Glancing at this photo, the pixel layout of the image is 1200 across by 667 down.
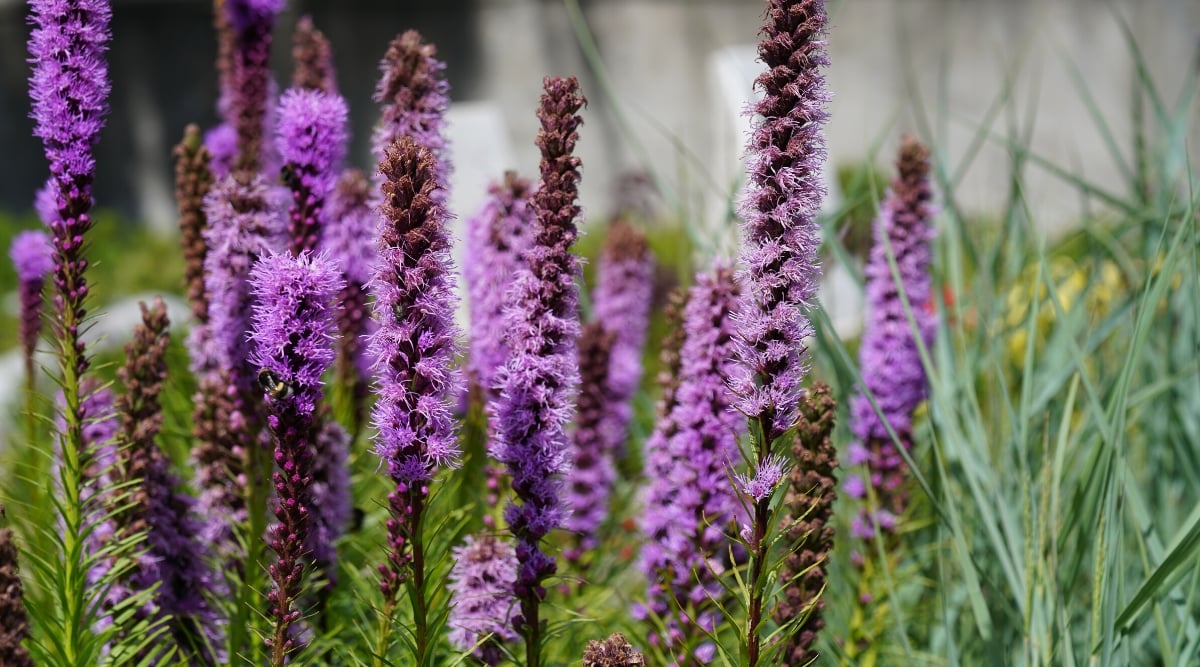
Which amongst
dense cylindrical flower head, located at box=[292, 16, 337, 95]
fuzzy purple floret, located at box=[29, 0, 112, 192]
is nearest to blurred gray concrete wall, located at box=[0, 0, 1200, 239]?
dense cylindrical flower head, located at box=[292, 16, 337, 95]

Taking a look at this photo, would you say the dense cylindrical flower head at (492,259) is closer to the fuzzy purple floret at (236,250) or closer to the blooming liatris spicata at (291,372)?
the fuzzy purple floret at (236,250)

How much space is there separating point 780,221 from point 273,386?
0.77 metres

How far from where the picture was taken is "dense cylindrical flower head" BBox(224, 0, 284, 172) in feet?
9.72

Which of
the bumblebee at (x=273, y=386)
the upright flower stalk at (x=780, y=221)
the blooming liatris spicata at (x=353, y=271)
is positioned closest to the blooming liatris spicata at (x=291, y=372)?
the bumblebee at (x=273, y=386)

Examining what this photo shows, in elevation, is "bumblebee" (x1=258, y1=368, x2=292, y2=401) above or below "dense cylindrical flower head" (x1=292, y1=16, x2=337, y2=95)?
below

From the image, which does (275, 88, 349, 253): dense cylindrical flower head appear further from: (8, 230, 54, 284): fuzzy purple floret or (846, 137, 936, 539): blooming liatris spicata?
(846, 137, 936, 539): blooming liatris spicata

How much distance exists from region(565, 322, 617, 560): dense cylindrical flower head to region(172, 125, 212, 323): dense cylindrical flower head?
0.96 m

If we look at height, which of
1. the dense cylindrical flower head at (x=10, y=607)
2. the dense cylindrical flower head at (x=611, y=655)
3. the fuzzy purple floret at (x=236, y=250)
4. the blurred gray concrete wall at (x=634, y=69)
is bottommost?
the dense cylindrical flower head at (x=611, y=655)

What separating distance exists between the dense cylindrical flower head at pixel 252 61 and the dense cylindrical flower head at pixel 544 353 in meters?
1.40

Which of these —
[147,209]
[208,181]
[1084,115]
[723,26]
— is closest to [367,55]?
[147,209]

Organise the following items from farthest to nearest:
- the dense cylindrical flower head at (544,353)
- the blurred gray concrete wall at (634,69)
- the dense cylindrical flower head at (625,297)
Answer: the blurred gray concrete wall at (634,69) → the dense cylindrical flower head at (625,297) → the dense cylindrical flower head at (544,353)

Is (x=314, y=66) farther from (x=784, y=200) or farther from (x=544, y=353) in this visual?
(x=784, y=200)

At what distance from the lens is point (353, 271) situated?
295cm

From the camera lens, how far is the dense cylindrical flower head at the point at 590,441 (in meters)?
3.00
